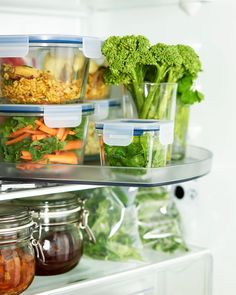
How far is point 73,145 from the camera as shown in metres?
1.34

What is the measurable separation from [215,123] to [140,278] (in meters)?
0.38

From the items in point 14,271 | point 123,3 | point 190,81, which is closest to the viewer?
point 14,271

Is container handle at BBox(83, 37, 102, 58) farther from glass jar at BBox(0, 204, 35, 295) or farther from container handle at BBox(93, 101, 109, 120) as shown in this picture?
glass jar at BBox(0, 204, 35, 295)

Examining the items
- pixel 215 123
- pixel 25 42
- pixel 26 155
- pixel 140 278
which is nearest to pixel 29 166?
pixel 26 155

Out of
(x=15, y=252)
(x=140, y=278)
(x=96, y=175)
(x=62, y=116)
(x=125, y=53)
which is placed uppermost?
(x=125, y=53)

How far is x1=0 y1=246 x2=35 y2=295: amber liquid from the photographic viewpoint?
1.21m

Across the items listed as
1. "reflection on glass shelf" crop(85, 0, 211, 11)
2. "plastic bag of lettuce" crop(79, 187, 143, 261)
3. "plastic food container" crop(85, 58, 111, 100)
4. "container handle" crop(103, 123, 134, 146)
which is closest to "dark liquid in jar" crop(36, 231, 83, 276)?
"plastic bag of lettuce" crop(79, 187, 143, 261)

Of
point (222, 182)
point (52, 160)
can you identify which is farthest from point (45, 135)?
point (222, 182)

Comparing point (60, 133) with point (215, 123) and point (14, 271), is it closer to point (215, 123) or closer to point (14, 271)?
point (14, 271)

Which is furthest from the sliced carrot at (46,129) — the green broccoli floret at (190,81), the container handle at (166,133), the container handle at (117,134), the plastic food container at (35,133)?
the green broccoli floret at (190,81)

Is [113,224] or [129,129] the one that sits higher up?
[129,129]

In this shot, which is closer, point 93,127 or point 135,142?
point 135,142

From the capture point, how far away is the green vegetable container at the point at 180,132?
1496 mm

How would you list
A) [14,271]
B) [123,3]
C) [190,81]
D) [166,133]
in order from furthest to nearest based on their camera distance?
[123,3], [190,81], [166,133], [14,271]
